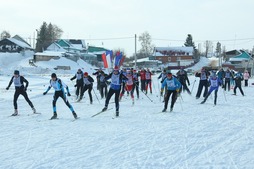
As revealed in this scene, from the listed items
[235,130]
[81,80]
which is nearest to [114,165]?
[235,130]

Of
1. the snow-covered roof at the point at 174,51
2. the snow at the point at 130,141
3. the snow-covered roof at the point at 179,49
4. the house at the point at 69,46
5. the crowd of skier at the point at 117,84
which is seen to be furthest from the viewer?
the snow-covered roof at the point at 179,49

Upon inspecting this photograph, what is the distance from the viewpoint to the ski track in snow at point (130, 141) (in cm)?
591

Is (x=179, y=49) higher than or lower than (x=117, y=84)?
higher

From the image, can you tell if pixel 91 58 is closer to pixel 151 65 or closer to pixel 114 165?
pixel 151 65

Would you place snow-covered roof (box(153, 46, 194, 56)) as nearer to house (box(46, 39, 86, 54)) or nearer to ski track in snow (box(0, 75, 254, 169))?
house (box(46, 39, 86, 54))

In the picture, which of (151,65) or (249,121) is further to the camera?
(151,65)

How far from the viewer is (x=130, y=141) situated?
754cm

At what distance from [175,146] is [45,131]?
359 cm

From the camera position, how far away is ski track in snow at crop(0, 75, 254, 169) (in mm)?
5906

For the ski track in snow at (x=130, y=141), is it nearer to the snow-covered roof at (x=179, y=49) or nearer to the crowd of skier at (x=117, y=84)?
the crowd of skier at (x=117, y=84)

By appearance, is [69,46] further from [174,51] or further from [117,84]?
[117,84]

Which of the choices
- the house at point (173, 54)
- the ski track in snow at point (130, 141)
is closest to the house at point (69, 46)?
the house at point (173, 54)

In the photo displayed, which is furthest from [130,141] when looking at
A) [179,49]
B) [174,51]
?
[179,49]

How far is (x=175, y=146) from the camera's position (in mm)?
7035
